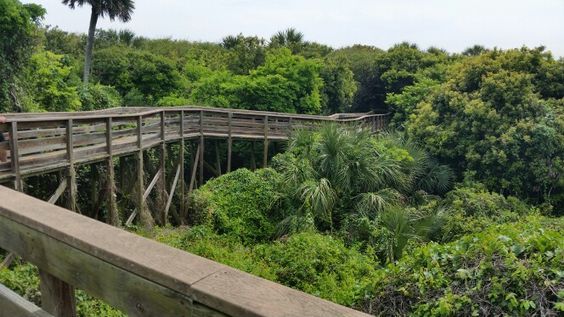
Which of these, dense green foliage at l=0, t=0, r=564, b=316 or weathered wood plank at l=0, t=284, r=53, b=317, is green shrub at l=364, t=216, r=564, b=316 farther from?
weathered wood plank at l=0, t=284, r=53, b=317

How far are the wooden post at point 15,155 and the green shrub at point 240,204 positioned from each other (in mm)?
5563

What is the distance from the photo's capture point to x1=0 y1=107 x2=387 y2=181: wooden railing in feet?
24.3

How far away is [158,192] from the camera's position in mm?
13273

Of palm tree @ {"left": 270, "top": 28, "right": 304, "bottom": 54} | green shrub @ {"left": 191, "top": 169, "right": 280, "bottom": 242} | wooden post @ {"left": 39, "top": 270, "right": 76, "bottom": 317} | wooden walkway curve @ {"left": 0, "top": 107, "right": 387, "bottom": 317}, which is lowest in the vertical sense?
green shrub @ {"left": 191, "top": 169, "right": 280, "bottom": 242}

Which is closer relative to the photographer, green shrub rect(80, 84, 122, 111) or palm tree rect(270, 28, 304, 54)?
green shrub rect(80, 84, 122, 111)

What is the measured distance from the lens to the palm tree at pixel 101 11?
87.3 feet

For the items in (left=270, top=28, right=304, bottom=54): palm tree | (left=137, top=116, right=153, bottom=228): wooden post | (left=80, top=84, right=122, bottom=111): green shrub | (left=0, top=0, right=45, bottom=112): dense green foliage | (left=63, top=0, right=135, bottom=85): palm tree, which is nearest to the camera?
(left=137, top=116, right=153, bottom=228): wooden post

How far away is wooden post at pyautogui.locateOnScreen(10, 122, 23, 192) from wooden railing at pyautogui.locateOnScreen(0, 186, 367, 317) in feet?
20.2

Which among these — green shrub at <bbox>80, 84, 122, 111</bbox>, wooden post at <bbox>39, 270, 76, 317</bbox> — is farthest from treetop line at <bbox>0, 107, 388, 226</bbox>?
wooden post at <bbox>39, 270, 76, 317</bbox>

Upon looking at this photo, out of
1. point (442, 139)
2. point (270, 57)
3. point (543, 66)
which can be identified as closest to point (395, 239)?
point (442, 139)

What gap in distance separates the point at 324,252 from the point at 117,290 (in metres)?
7.13

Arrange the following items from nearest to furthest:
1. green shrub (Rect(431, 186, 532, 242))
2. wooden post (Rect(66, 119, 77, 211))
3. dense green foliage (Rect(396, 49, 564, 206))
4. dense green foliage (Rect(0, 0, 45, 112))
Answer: wooden post (Rect(66, 119, 77, 211))
green shrub (Rect(431, 186, 532, 242))
dense green foliage (Rect(0, 0, 45, 112))
dense green foliage (Rect(396, 49, 564, 206))

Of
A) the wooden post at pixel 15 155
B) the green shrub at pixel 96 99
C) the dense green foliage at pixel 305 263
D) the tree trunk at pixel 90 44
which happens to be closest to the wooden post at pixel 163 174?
the dense green foliage at pixel 305 263

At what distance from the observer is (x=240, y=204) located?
500 inches
